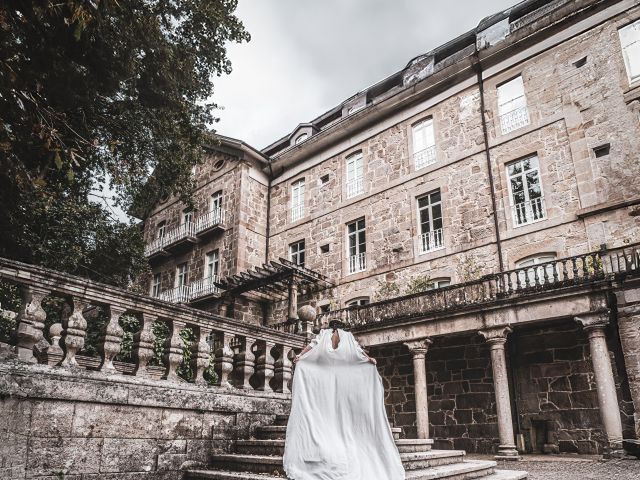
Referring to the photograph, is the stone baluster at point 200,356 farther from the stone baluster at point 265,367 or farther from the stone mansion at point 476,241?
the stone baluster at point 265,367

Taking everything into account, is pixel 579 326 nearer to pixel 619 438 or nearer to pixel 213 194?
pixel 619 438

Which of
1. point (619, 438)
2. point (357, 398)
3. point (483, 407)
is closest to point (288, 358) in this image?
point (357, 398)

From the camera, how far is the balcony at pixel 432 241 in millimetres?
16328

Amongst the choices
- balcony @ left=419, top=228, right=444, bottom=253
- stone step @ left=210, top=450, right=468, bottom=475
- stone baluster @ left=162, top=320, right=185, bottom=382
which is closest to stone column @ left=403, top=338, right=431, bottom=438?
balcony @ left=419, top=228, right=444, bottom=253

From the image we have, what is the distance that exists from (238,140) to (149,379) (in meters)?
17.7

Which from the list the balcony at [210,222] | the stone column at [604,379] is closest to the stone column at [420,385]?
the stone column at [604,379]

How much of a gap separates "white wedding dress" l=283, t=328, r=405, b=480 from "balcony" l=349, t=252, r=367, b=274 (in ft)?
41.4

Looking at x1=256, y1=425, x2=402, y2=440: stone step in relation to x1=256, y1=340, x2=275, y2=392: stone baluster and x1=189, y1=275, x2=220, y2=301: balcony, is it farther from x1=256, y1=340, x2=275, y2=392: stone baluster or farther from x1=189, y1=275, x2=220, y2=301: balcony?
x1=189, y1=275, x2=220, y2=301: balcony

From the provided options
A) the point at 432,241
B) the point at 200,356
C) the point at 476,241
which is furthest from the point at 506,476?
the point at 432,241

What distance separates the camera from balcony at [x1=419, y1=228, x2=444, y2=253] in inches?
643

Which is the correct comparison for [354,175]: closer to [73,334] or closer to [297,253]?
[297,253]

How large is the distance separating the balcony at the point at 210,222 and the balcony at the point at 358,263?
6.41 meters

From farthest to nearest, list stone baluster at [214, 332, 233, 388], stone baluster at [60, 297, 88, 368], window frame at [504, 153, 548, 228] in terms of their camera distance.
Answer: window frame at [504, 153, 548, 228] < stone baluster at [214, 332, 233, 388] < stone baluster at [60, 297, 88, 368]

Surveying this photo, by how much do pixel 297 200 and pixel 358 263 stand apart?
502cm
